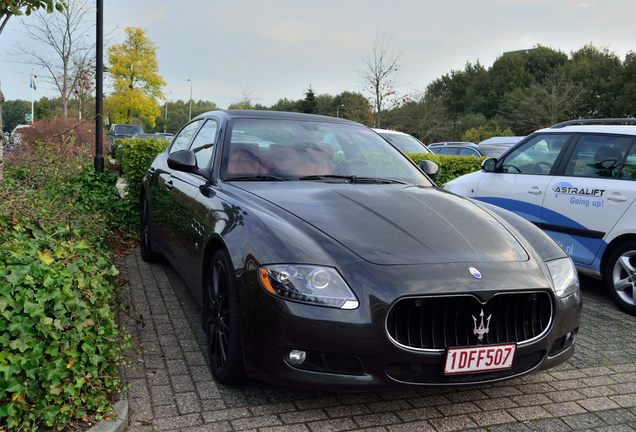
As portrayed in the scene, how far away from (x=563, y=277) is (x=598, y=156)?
285 cm

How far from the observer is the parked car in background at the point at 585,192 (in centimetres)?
500

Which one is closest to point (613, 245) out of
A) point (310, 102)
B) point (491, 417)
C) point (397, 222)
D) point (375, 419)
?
point (491, 417)

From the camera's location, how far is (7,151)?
9.31m

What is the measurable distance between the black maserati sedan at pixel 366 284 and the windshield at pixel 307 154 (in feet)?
0.10

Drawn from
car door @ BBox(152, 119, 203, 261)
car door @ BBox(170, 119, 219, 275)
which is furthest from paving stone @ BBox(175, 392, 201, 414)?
car door @ BBox(152, 119, 203, 261)

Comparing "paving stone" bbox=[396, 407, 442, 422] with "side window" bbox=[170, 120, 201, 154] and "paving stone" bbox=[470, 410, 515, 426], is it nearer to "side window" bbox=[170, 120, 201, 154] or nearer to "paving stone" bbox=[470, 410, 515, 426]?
"paving stone" bbox=[470, 410, 515, 426]

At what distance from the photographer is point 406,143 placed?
11.4 meters

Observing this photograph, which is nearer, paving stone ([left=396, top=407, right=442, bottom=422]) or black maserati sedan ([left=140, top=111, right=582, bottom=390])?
black maserati sedan ([left=140, top=111, right=582, bottom=390])

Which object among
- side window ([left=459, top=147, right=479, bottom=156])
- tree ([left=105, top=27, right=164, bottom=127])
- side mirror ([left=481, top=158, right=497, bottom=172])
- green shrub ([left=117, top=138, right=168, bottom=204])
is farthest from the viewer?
tree ([left=105, top=27, right=164, bottom=127])

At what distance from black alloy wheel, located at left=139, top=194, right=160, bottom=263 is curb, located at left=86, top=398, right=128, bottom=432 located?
9.92 ft

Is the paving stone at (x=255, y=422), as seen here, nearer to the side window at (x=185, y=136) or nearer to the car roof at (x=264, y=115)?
the car roof at (x=264, y=115)

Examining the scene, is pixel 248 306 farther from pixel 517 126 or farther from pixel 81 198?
pixel 517 126

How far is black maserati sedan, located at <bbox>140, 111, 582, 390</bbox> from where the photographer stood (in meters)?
2.53

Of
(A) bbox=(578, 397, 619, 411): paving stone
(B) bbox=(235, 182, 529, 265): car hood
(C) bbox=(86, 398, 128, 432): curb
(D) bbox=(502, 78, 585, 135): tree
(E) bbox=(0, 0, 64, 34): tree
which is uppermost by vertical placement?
(D) bbox=(502, 78, 585, 135): tree
